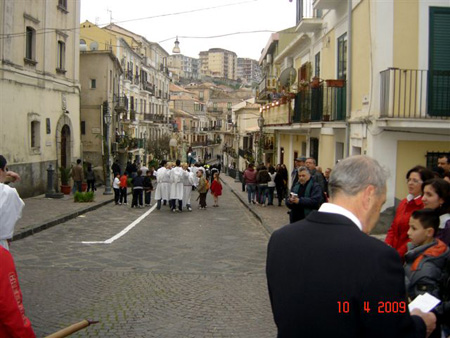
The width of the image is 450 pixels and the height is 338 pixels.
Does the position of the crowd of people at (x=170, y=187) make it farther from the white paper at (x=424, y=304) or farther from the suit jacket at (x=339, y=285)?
the suit jacket at (x=339, y=285)

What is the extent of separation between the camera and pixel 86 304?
736cm

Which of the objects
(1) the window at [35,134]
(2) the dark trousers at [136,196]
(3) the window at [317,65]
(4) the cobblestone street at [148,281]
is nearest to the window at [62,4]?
(1) the window at [35,134]

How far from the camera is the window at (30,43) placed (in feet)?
75.6

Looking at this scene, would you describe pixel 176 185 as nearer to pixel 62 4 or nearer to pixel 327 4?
pixel 327 4

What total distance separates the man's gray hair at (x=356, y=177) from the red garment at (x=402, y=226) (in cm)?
318

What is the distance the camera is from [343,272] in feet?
8.10

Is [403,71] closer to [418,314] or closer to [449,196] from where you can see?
[449,196]

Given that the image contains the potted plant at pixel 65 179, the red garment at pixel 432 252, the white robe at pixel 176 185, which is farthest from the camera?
the potted plant at pixel 65 179

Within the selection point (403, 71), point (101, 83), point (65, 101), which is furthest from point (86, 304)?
point (101, 83)

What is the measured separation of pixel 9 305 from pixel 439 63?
11.8 metres

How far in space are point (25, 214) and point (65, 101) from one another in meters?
12.1

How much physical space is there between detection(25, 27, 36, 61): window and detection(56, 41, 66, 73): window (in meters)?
3.07

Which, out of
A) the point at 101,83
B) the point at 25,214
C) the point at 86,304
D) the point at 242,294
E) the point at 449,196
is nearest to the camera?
the point at 449,196

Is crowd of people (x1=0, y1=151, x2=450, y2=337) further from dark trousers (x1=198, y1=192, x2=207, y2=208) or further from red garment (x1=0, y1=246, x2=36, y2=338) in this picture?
dark trousers (x1=198, y1=192, x2=207, y2=208)
